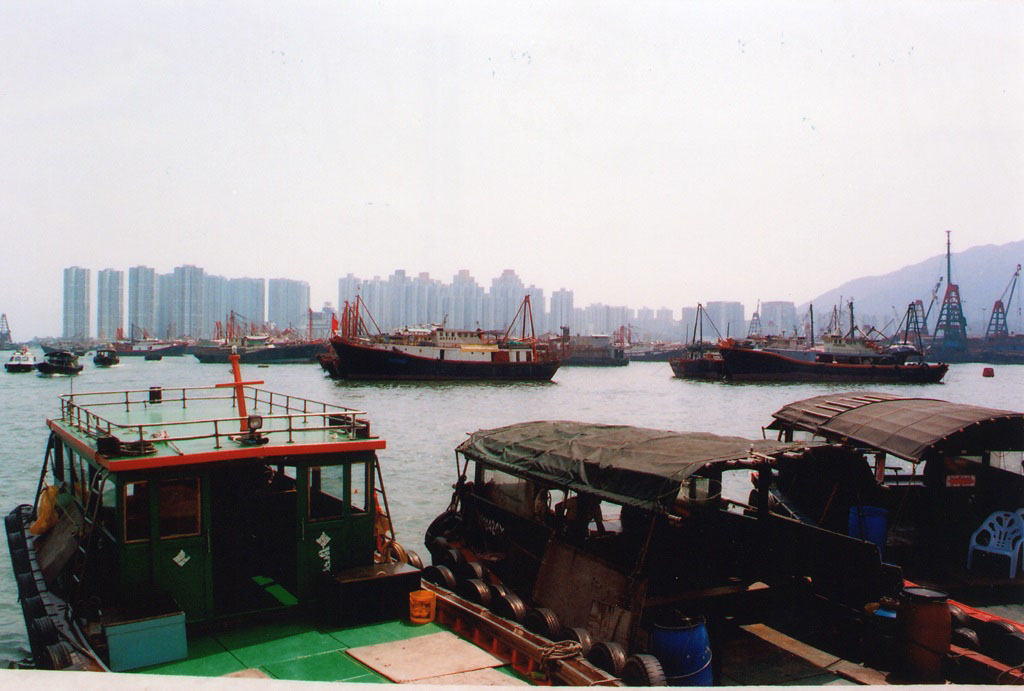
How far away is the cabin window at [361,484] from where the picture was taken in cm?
825

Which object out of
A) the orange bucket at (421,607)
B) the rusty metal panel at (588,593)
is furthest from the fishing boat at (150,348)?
the orange bucket at (421,607)

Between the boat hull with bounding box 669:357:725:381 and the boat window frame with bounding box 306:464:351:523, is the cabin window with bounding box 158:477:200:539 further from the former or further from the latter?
the boat hull with bounding box 669:357:725:381

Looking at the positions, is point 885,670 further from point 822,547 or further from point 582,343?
point 582,343

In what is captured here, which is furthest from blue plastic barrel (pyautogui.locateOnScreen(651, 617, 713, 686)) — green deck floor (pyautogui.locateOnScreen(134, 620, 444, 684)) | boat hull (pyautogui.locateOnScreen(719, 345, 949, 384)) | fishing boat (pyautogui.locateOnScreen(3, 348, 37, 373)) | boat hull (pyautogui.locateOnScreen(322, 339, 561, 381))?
fishing boat (pyautogui.locateOnScreen(3, 348, 37, 373))

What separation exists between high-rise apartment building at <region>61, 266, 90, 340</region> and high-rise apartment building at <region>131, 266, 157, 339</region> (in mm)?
16927

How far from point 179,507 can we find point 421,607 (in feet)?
8.81

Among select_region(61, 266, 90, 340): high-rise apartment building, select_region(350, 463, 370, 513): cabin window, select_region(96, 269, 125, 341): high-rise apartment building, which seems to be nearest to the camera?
select_region(350, 463, 370, 513): cabin window

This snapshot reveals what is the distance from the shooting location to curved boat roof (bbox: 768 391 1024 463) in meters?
10.7

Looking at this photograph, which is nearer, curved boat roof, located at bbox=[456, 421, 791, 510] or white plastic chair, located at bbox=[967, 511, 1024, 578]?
curved boat roof, located at bbox=[456, 421, 791, 510]

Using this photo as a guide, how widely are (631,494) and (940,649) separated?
12.2ft

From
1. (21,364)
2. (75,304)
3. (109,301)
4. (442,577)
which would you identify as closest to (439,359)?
(21,364)

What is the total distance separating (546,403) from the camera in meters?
51.4

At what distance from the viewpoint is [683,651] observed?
714cm

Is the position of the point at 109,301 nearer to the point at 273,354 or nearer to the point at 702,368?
the point at 273,354
